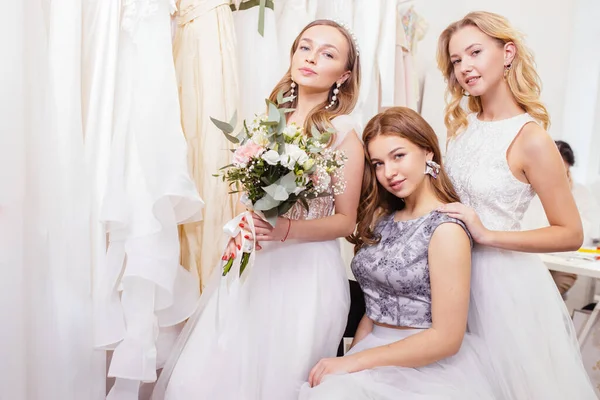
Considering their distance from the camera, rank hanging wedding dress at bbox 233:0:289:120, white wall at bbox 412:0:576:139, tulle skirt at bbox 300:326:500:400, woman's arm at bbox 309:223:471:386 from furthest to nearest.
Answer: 1. white wall at bbox 412:0:576:139
2. hanging wedding dress at bbox 233:0:289:120
3. woman's arm at bbox 309:223:471:386
4. tulle skirt at bbox 300:326:500:400

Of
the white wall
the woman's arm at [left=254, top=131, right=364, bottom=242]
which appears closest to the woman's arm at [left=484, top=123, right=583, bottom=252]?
the woman's arm at [left=254, top=131, right=364, bottom=242]

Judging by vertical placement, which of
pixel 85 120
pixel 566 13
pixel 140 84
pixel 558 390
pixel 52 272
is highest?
pixel 566 13

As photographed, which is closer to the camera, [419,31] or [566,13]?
[419,31]

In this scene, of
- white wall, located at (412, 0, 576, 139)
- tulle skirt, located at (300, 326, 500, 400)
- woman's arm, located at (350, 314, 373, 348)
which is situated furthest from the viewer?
white wall, located at (412, 0, 576, 139)

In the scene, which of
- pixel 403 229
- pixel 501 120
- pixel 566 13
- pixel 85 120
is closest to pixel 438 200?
pixel 403 229

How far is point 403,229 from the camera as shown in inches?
55.2

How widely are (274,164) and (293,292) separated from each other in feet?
1.36

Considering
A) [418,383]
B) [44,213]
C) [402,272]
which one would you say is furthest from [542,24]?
[44,213]

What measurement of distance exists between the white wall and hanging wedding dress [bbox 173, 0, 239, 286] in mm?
1739

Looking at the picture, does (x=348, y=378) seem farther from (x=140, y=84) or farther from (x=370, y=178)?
(x=140, y=84)

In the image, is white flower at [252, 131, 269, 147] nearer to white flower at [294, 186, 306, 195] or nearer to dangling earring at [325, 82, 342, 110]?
white flower at [294, 186, 306, 195]

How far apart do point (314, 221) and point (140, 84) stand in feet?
2.04

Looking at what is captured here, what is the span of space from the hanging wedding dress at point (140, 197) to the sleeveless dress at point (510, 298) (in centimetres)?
82

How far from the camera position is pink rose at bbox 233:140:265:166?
1.20m
